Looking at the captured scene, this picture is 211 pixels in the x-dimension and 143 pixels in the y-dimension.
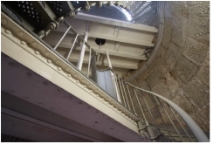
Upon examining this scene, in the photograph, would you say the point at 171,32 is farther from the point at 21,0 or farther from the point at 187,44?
the point at 21,0

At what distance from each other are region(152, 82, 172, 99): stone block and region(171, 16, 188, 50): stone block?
0.99m

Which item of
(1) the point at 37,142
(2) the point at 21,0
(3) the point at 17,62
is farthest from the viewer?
(2) the point at 21,0

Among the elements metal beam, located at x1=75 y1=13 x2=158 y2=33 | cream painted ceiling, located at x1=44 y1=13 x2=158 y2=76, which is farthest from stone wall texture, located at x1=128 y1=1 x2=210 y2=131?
cream painted ceiling, located at x1=44 y1=13 x2=158 y2=76

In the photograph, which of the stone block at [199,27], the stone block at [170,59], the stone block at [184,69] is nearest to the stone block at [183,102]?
the stone block at [184,69]

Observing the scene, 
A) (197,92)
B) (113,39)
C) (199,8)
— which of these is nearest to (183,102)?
(197,92)

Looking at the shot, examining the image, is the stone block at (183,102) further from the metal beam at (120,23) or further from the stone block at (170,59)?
the metal beam at (120,23)

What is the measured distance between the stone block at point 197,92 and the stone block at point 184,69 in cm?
13

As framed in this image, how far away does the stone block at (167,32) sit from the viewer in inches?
113

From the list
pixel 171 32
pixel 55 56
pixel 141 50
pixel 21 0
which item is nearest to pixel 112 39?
pixel 141 50

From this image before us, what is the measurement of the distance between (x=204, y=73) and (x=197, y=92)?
0.39 metres

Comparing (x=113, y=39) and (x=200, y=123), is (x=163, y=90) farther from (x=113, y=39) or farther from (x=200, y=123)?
(x=113, y=39)

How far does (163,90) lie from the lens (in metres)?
2.99

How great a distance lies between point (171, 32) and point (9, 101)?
3208 millimetres

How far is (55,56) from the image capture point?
0.82 meters
